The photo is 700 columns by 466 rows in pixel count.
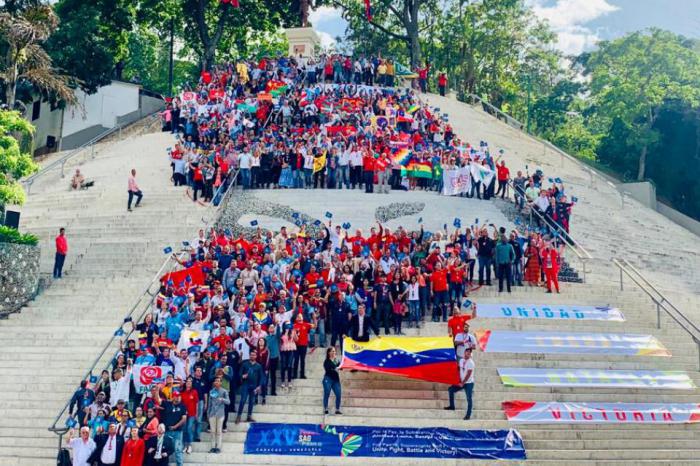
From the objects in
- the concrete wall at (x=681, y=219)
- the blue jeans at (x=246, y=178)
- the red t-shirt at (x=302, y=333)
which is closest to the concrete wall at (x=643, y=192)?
the concrete wall at (x=681, y=219)

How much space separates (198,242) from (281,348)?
523 centimetres

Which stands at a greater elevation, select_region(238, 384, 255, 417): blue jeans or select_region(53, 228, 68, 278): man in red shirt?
select_region(53, 228, 68, 278): man in red shirt

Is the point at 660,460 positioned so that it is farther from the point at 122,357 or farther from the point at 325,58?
the point at 325,58

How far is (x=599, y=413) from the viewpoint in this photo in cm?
1395

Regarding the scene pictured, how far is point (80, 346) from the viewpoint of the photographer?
16312mm

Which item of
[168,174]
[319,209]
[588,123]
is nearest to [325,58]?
[168,174]

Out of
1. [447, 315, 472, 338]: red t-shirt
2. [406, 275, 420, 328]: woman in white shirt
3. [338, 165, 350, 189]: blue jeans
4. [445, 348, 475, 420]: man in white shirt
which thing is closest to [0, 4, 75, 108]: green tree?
[338, 165, 350, 189]: blue jeans

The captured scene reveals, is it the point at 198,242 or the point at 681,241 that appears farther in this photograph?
the point at 681,241

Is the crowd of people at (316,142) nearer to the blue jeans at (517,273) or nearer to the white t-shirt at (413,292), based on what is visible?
the blue jeans at (517,273)

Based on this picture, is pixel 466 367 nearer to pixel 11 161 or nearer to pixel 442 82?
pixel 11 161

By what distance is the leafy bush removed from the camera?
1862cm

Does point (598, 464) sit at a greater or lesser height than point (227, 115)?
lesser

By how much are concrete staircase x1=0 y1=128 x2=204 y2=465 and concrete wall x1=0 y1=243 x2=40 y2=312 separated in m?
0.31

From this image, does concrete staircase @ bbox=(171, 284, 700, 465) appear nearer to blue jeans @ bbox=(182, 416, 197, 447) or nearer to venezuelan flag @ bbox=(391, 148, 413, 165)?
blue jeans @ bbox=(182, 416, 197, 447)
